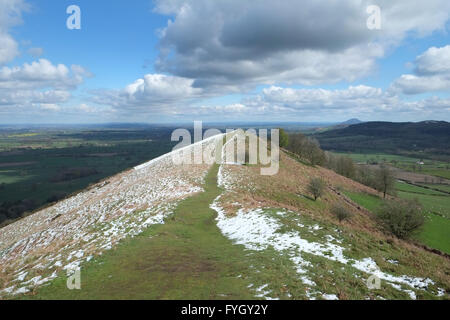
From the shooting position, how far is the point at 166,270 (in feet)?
37.8

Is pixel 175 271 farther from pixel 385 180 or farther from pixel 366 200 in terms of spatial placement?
pixel 385 180

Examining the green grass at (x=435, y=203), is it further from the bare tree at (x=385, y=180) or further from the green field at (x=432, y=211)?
the bare tree at (x=385, y=180)

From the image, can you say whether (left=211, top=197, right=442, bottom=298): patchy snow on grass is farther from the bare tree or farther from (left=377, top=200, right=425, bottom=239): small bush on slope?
the bare tree

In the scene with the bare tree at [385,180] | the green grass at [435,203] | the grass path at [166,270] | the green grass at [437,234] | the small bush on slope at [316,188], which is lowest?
the green grass at [435,203]

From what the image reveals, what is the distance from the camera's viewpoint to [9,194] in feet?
301

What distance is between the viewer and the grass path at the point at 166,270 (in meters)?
9.49

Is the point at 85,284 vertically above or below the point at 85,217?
above

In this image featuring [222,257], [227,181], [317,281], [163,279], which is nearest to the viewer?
[317,281]

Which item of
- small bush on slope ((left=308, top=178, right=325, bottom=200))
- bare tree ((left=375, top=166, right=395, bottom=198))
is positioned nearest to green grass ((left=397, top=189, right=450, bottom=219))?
bare tree ((left=375, top=166, right=395, bottom=198))

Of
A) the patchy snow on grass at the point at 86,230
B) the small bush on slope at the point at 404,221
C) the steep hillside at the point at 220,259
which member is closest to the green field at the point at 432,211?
the small bush on slope at the point at 404,221

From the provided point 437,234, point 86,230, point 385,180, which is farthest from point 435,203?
point 86,230
